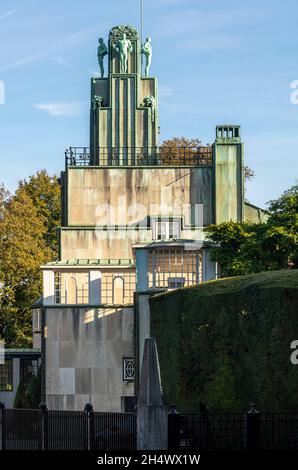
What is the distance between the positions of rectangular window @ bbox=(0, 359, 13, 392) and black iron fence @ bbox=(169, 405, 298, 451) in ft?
128

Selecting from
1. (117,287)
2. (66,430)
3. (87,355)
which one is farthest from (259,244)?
(66,430)

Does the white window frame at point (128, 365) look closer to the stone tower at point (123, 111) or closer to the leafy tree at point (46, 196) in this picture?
the stone tower at point (123, 111)

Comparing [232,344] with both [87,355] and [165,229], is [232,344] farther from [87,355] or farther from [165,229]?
[165,229]

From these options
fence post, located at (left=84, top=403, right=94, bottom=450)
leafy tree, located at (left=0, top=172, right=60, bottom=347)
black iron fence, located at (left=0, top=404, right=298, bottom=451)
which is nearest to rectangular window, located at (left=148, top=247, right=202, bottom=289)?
black iron fence, located at (left=0, top=404, right=298, bottom=451)

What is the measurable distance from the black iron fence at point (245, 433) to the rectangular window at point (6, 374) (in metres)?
38.9

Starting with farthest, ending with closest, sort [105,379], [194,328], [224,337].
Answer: [105,379]
[194,328]
[224,337]

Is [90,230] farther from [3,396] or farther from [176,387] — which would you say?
[176,387]

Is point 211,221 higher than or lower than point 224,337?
higher

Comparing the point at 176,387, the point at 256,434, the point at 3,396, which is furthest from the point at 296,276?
A: the point at 3,396

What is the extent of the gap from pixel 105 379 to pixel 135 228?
17562 mm

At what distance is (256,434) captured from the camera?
28.6m

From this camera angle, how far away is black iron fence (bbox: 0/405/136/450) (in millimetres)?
31266

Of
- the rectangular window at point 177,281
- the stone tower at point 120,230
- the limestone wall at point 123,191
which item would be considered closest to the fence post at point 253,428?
the stone tower at point 120,230

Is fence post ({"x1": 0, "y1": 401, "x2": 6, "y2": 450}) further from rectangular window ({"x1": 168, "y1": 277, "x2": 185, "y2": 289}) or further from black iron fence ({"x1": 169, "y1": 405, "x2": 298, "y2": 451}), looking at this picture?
rectangular window ({"x1": 168, "y1": 277, "x2": 185, "y2": 289})
